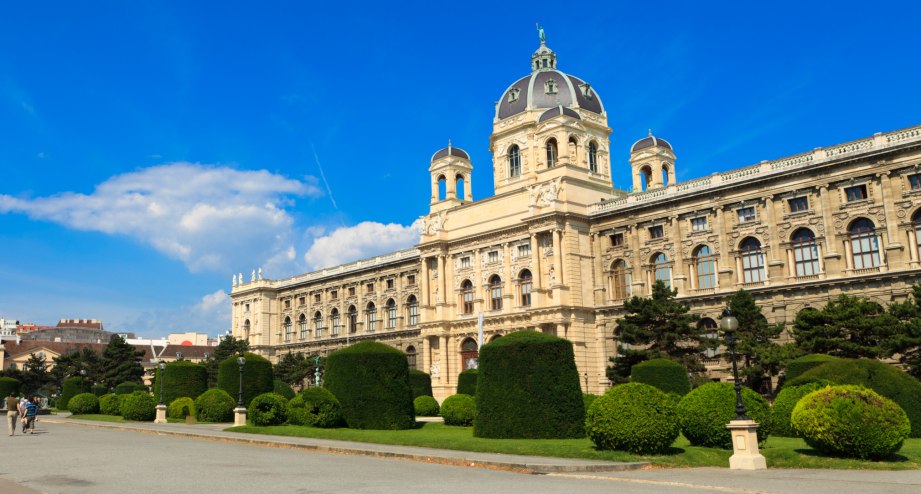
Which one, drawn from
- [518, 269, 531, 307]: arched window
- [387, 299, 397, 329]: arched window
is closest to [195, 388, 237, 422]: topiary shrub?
[518, 269, 531, 307]: arched window

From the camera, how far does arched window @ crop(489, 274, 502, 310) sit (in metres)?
62.5

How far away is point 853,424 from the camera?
18344 millimetres

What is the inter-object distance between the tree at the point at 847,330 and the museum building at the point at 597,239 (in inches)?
257

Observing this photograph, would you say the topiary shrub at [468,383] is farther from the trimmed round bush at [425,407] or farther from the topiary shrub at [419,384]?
the topiary shrub at [419,384]

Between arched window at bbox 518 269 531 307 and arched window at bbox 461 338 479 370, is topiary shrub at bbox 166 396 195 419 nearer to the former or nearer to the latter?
arched window at bbox 461 338 479 370

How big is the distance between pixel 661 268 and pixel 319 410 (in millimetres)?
30498

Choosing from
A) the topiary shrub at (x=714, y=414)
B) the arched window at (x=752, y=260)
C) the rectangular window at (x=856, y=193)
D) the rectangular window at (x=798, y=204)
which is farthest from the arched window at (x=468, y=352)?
the topiary shrub at (x=714, y=414)

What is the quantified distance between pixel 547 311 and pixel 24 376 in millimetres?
55864

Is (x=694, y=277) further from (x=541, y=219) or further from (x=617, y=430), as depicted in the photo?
(x=617, y=430)

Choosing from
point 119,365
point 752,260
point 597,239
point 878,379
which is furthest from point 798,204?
point 119,365

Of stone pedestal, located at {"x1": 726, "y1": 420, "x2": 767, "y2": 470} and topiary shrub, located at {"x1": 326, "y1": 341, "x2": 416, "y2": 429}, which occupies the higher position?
topiary shrub, located at {"x1": 326, "y1": 341, "x2": 416, "y2": 429}

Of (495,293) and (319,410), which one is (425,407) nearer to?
(319,410)

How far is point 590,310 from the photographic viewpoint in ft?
187

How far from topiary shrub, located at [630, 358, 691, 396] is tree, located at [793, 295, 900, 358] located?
7.18 m
